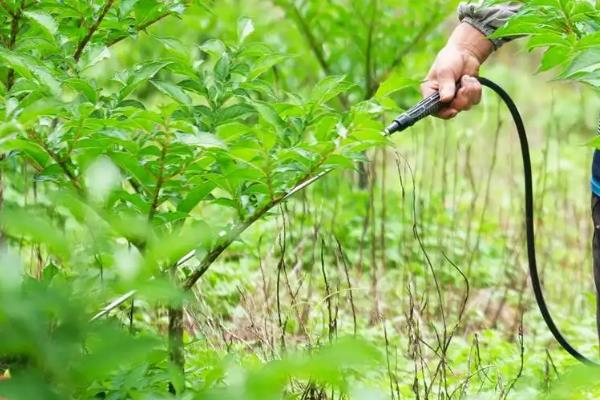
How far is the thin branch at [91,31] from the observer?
194 cm

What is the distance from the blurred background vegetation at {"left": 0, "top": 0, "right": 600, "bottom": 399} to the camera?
2.94 ft

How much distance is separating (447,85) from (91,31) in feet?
2.76

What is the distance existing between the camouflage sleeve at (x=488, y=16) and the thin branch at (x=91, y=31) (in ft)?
3.09

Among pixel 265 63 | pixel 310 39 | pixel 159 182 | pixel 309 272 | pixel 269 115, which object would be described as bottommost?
pixel 309 272

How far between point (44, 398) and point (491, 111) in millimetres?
7256

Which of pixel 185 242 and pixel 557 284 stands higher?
pixel 185 242

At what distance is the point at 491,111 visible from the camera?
786cm

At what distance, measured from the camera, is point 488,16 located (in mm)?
2482

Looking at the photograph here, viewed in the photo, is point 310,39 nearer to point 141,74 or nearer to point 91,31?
point 91,31

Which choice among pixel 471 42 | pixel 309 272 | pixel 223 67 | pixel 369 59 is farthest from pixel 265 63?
pixel 369 59

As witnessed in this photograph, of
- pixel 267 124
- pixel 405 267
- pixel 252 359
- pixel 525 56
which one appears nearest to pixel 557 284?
pixel 405 267

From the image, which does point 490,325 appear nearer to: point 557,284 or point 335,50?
point 557,284

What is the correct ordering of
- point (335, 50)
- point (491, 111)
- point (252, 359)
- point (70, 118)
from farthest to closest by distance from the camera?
point (491, 111), point (335, 50), point (252, 359), point (70, 118)

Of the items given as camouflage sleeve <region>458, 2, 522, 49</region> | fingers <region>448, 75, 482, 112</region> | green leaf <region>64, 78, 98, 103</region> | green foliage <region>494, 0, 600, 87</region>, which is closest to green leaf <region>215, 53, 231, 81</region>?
green leaf <region>64, 78, 98, 103</region>
